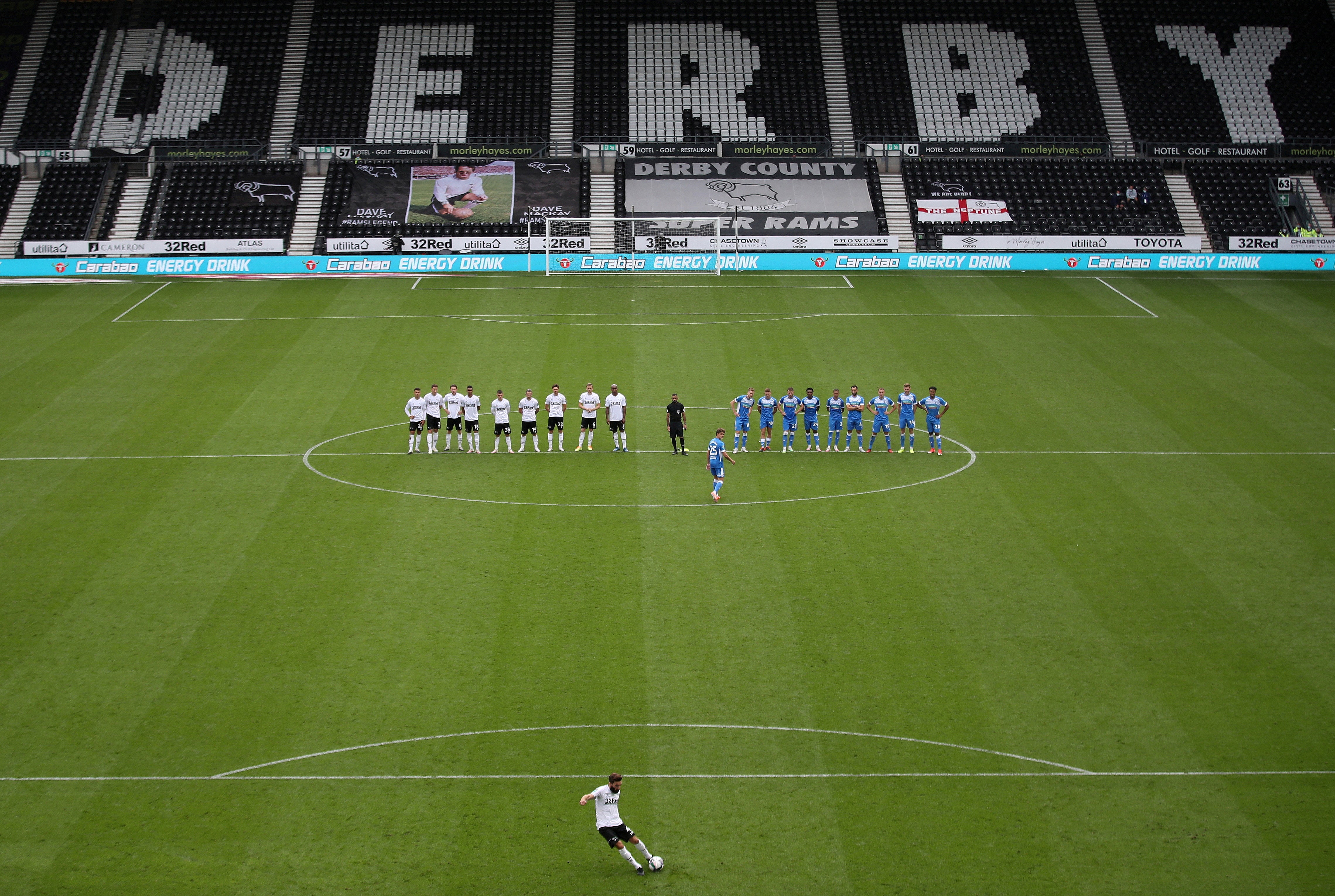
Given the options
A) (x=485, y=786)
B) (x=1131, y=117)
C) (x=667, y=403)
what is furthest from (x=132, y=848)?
(x=1131, y=117)

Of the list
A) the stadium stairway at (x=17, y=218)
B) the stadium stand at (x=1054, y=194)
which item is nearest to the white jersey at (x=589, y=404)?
the stadium stand at (x=1054, y=194)

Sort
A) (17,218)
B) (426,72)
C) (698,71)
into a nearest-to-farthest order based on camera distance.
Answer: (17,218), (426,72), (698,71)

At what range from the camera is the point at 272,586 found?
19.7 metres

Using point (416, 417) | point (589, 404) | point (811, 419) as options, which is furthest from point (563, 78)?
point (811, 419)

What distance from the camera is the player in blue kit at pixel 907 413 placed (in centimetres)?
2694

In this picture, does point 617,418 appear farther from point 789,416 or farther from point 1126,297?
point 1126,297

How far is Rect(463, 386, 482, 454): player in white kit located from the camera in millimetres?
26719

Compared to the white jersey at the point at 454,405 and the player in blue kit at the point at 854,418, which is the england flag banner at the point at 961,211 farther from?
the white jersey at the point at 454,405

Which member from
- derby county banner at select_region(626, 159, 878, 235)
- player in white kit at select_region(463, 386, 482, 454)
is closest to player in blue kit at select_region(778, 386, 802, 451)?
player in white kit at select_region(463, 386, 482, 454)

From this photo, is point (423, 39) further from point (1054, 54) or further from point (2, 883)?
point (2, 883)

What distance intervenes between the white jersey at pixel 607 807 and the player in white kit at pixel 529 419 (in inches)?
575

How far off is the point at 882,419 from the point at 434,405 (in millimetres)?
10102

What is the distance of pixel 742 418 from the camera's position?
26.8 metres

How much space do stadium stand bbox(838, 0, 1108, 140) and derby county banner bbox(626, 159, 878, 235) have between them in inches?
172
